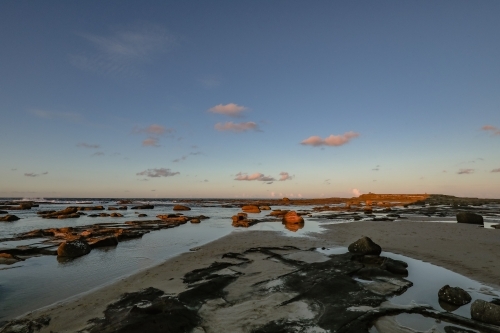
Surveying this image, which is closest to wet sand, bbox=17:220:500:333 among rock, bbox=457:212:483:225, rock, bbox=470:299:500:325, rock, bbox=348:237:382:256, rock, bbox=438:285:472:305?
rock, bbox=348:237:382:256

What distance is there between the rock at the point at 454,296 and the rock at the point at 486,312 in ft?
3.21

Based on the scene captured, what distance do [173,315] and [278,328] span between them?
3034mm

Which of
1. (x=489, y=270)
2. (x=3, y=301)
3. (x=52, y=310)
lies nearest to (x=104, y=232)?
(x=3, y=301)

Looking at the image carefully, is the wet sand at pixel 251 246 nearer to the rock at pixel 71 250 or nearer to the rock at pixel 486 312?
the rock at pixel 486 312

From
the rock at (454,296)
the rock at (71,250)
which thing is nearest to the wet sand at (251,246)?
the rock at (454,296)

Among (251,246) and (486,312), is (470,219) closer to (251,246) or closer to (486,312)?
(251,246)

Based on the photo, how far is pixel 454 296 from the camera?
895 cm

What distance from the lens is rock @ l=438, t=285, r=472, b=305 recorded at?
349 inches

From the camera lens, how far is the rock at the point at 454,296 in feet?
29.1

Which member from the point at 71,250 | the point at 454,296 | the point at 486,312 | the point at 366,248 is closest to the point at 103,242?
the point at 71,250

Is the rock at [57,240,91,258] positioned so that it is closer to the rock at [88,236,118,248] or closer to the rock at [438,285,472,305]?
the rock at [88,236,118,248]

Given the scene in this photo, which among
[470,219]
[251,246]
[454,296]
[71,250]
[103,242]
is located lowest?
[251,246]

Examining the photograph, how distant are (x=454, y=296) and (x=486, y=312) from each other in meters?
1.40

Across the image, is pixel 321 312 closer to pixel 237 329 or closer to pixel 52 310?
pixel 237 329
